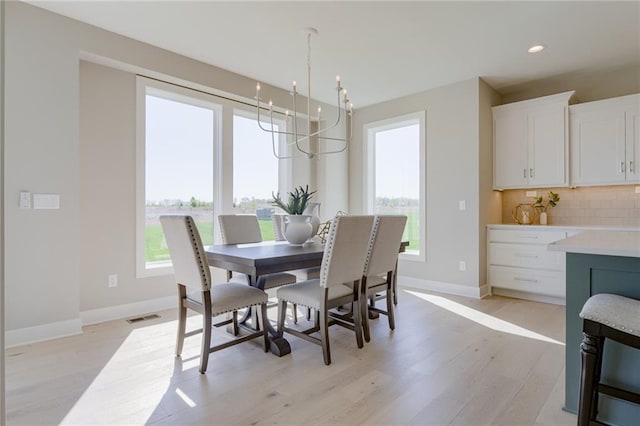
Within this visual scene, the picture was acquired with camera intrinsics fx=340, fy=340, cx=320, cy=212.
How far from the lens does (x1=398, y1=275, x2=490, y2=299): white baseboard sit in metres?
4.16

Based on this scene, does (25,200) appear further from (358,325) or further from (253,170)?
(358,325)

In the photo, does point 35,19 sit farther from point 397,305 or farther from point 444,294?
point 444,294

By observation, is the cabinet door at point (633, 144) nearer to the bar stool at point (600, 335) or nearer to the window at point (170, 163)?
the bar stool at point (600, 335)

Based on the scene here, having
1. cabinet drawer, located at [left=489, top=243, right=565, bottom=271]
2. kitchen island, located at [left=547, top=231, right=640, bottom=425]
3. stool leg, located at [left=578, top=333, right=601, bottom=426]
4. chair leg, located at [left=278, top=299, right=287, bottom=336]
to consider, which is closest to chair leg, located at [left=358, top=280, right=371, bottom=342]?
chair leg, located at [left=278, top=299, right=287, bottom=336]

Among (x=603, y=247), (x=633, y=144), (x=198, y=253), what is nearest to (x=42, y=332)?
(x=198, y=253)

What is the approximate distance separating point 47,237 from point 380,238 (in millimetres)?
2743

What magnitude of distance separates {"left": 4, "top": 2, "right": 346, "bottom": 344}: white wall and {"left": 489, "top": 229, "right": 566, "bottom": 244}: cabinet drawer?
4.02 m

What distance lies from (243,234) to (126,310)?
135 centimetres

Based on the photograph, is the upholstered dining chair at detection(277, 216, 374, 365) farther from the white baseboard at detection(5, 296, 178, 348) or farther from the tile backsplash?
the tile backsplash

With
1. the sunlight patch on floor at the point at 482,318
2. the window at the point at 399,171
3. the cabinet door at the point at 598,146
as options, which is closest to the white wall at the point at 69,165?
the window at the point at 399,171

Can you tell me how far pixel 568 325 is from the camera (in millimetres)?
1801

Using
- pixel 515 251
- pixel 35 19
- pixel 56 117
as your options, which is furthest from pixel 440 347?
pixel 35 19

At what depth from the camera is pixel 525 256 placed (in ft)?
13.2

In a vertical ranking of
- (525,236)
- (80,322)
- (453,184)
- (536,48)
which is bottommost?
(80,322)
